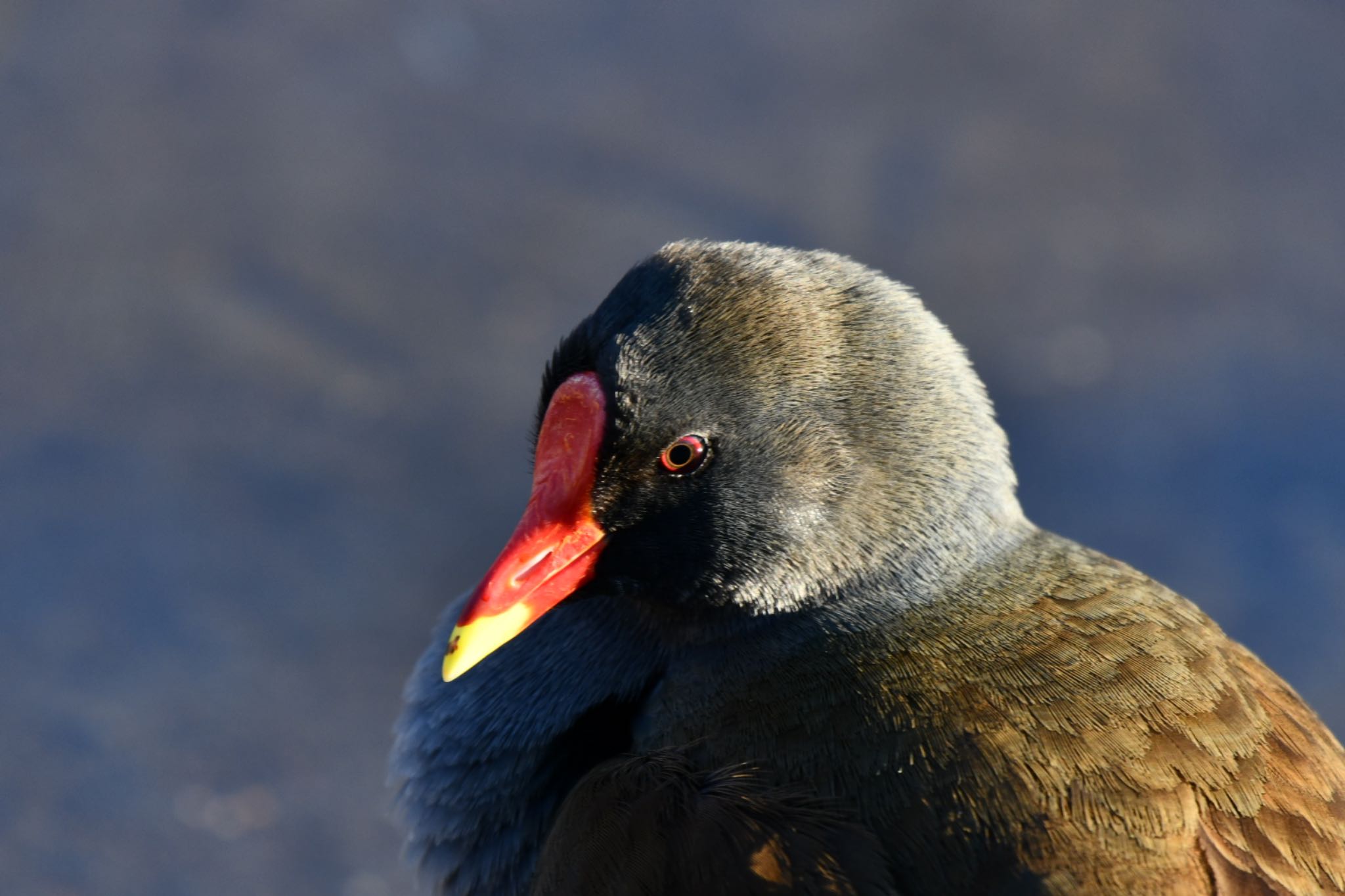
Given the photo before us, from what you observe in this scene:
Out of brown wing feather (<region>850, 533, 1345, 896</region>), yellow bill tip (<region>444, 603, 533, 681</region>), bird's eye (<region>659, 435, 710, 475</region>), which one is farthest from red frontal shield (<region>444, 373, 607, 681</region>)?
brown wing feather (<region>850, 533, 1345, 896</region>)

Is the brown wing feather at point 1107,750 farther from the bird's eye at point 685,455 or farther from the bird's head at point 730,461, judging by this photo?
the bird's eye at point 685,455

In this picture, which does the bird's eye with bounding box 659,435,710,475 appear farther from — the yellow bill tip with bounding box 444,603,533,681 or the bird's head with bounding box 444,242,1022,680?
the yellow bill tip with bounding box 444,603,533,681

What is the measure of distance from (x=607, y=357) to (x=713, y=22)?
3025mm

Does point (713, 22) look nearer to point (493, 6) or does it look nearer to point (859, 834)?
point (493, 6)

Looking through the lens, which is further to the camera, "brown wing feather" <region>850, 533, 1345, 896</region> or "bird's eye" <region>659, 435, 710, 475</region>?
"bird's eye" <region>659, 435, 710, 475</region>

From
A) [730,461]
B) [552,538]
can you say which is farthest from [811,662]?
[552,538]

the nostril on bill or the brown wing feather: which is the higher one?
the nostril on bill

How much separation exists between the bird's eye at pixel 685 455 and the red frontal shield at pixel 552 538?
0.10m

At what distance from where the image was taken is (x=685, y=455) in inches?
85.7

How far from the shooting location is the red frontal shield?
2146mm

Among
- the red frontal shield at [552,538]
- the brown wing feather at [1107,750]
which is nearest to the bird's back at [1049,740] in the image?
the brown wing feather at [1107,750]

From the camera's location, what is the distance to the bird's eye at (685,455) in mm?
2166

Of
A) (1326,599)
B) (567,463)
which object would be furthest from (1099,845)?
(1326,599)

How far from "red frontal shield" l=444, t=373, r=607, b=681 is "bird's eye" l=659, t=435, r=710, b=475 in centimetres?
10
